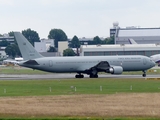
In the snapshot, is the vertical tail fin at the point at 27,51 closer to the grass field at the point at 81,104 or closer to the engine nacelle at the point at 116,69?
the engine nacelle at the point at 116,69

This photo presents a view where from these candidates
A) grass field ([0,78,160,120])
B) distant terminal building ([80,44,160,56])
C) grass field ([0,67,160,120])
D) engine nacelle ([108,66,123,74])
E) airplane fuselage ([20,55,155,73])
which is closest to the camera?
grass field ([0,67,160,120])

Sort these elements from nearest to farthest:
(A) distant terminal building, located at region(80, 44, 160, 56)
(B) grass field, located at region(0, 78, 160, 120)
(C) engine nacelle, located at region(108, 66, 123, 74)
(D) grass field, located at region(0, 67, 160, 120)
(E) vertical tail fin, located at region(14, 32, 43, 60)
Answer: (D) grass field, located at region(0, 67, 160, 120)
(B) grass field, located at region(0, 78, 160, 120)
(C) engine nacelle, located at region(108, 66, 123, 74)
(E) vertical tail fin, located at region(14, 32, 43, 60)
(A) distant terminal building, located at region(80, 44, 160, 56)

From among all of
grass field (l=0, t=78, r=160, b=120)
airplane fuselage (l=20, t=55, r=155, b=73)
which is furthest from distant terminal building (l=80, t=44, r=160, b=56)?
grass field (l=0, t=78, r=160, b=120)

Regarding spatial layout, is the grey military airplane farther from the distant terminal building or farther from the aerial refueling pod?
the distant terminal building

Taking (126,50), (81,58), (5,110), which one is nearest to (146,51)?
(126,50)

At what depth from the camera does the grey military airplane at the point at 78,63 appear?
75.1m

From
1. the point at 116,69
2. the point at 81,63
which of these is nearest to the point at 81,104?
the point at 116,69

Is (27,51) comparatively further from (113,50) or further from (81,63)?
(113,50)

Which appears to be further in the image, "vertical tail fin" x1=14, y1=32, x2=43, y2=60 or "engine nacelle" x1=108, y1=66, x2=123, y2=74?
"vertical tail fin" x1=14, y1=32, x2=43, y2=60

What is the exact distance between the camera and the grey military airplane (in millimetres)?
75062

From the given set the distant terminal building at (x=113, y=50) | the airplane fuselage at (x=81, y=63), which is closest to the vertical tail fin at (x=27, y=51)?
the airplane fuselage at (x=81, y=63)

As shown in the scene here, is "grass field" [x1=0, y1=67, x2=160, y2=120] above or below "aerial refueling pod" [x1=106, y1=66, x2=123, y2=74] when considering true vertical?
below

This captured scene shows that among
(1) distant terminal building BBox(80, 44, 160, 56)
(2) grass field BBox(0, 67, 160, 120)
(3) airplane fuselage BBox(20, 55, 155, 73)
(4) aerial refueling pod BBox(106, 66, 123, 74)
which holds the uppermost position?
(1) distant terminal building BBox(80, 44, 160, 56)

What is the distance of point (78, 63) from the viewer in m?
76.4
